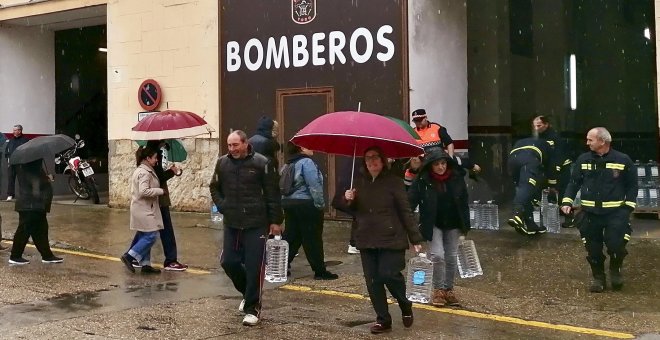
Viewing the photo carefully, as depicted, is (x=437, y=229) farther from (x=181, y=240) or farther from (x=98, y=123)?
(x=98, y=123)

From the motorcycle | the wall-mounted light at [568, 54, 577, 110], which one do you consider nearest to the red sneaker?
the motorcycle

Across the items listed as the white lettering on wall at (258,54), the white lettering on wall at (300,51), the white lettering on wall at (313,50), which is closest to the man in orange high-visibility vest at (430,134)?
the white lettering on wall at (313,50)

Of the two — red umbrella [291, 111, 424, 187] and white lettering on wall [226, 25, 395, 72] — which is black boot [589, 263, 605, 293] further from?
white lettering on wall [226, 25, 395, 72]

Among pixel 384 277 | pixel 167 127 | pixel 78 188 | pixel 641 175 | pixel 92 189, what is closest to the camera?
pixel 384 277

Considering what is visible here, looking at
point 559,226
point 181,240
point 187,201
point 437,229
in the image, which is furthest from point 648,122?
point 437,229

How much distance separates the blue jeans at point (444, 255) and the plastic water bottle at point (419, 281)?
0.42 ft

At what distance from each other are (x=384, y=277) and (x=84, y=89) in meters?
17.9

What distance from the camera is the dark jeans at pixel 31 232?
10.1 m

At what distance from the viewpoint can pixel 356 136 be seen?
6.49m

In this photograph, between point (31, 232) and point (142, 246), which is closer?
point (142, 246)

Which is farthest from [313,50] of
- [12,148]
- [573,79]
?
[573,79]

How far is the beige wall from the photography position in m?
15.4

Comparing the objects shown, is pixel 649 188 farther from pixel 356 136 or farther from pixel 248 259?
pixel 248 259

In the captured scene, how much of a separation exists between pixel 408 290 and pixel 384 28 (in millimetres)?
6455
